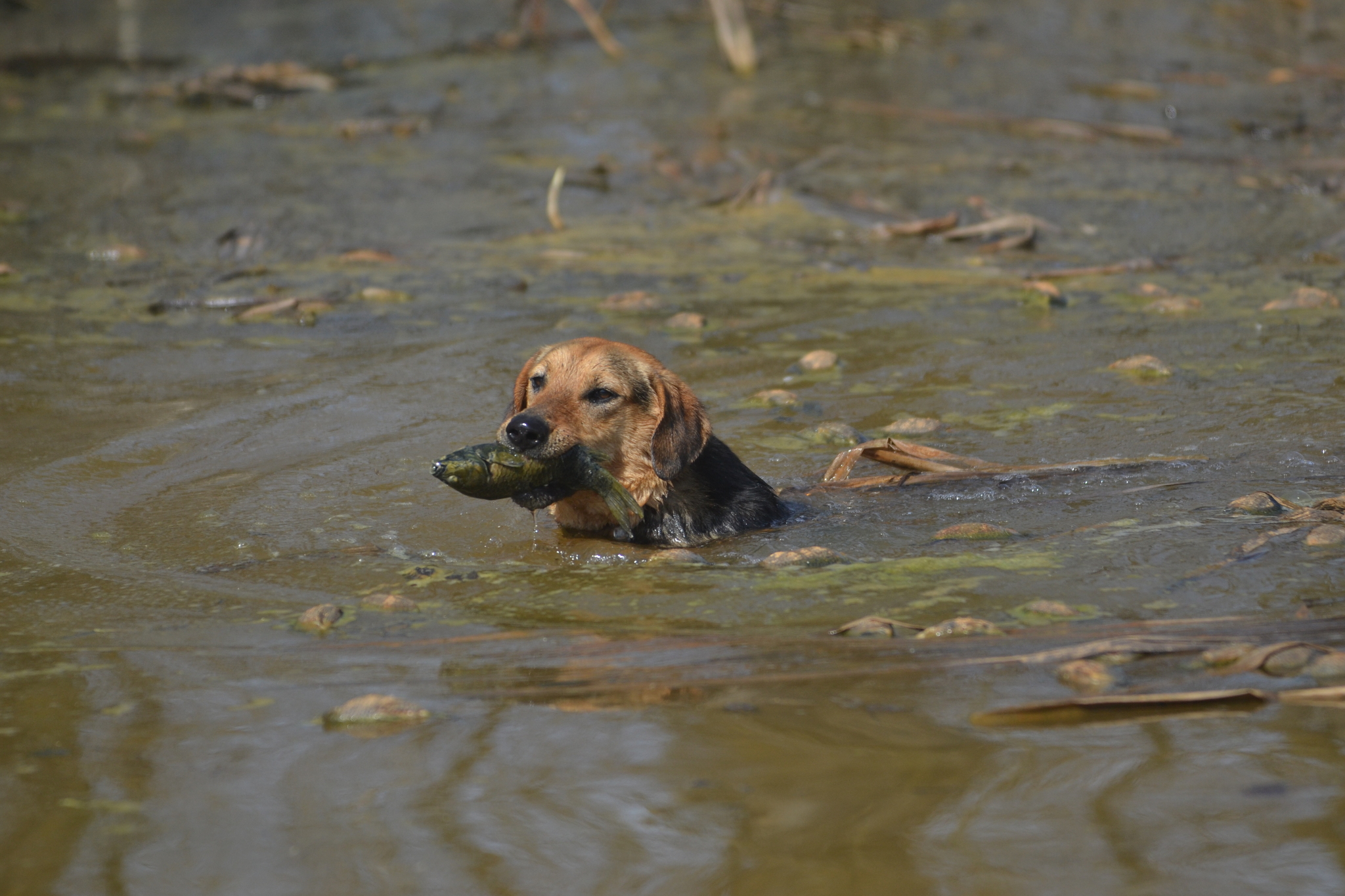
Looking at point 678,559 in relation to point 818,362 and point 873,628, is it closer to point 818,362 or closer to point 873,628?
point 873,628

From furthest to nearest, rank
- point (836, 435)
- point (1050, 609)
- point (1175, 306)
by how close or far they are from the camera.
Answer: point (1175, 306)
point (836, 435)
point (1050, 609)

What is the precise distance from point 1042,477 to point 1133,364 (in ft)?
5.48

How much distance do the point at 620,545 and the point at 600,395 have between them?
557 millimetres

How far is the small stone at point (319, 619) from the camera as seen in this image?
3797 mm

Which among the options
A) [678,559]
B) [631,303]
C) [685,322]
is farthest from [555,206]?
[678,559]

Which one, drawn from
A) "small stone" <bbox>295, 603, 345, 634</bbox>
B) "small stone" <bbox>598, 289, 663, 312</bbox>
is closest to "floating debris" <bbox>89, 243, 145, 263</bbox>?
"small stone" <bbox>598, 289, 663, 312</bbox>

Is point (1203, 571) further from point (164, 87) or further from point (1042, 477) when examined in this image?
point (164, 87)

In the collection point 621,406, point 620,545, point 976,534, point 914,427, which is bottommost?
point 620,545

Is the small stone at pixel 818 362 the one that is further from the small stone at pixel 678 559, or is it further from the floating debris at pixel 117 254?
the floating debris at pixel 117 254

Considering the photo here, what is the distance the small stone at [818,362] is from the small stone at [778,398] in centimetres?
41

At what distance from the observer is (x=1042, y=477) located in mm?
5293

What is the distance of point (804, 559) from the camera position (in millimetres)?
4398

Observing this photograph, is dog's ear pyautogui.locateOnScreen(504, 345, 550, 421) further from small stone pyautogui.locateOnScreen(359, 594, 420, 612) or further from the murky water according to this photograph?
small stone pyautogui.locateOnScreen(359, 594, 420, 612)

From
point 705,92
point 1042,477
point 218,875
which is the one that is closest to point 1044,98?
point 705,92
